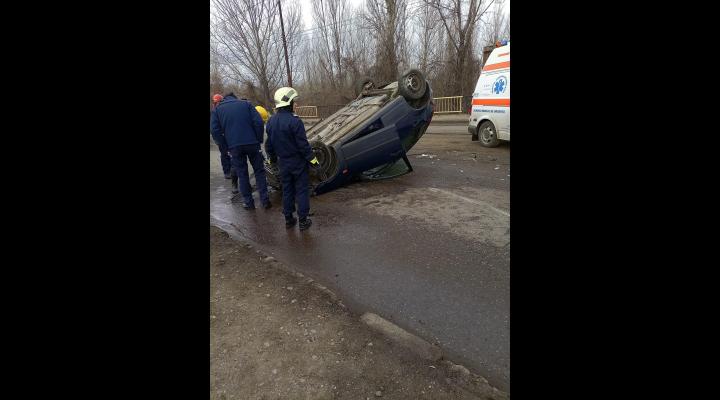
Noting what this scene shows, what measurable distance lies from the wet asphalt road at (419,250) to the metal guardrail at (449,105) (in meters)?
14.9

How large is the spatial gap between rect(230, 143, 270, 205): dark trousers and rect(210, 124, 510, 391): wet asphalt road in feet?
0.90

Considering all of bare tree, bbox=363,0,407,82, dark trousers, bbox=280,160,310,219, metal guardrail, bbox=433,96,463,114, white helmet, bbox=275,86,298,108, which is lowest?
dark trousers, bbox=280,160,310,219

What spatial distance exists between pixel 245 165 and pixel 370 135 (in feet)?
6.28

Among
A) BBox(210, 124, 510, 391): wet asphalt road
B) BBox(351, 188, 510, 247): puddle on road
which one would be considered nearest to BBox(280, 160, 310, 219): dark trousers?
BBox(210, 124, 510, 391): wet asphalt road

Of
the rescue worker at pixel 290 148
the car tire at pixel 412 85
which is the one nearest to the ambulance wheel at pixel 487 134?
the car tire at pixel 412 85

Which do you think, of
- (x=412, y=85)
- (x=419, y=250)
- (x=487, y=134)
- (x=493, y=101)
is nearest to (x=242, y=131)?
(x=412, y=85)

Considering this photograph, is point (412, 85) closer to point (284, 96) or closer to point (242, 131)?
point (284, 96)

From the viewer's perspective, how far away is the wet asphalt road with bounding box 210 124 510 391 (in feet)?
8.25

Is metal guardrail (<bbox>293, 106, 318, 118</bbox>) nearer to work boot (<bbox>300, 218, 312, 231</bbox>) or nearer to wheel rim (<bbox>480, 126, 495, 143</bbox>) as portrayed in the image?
wheel rim (<bbox>480, 126, 495, 143</bbox>)

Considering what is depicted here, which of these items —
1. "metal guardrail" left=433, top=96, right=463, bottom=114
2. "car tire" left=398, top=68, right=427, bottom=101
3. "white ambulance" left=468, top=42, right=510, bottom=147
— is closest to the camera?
"car tire" left=398, top=68, right=427, bottom=101
